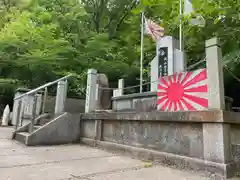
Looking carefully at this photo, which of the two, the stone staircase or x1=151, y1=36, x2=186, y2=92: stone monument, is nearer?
the stone staircase

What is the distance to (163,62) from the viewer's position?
7.44 m

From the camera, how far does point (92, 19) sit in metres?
13.8

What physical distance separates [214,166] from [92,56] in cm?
880

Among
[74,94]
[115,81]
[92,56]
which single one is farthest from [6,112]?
[115,81]

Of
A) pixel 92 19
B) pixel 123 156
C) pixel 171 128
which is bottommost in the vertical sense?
pixel 123 156

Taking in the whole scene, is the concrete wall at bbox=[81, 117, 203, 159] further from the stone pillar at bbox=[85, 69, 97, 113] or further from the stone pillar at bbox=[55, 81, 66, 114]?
the stone pillar at bbox=[55, 81, 66, 114]

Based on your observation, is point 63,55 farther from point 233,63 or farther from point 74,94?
point 233,63

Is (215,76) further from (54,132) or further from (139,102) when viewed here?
(54,132)

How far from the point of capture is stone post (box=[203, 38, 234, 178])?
2.82 metres

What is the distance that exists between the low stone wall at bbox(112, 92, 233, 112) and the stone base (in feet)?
5.48

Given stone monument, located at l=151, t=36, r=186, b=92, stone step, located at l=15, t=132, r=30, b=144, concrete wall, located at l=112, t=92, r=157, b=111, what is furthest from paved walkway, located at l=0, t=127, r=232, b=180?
stone monument, located at l=151, t=36, r=186, b=92

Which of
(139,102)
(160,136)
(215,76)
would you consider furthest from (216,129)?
(139,102)

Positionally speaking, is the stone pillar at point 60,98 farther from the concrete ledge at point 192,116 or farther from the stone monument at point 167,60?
the stone monument at point 167,60

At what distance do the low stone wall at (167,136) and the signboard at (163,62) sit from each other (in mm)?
3260
